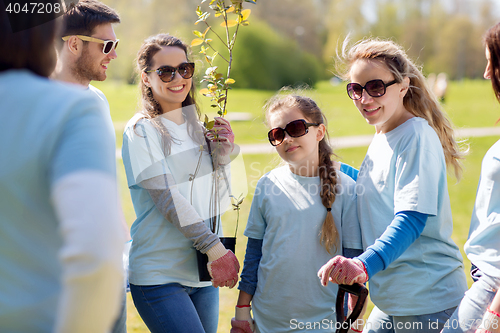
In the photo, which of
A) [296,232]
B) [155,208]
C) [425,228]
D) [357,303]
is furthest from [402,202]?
[155,208]

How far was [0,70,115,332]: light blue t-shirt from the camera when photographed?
822mm

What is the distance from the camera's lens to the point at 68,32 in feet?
7.82

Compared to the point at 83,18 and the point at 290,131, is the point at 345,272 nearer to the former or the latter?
the point at 290,131

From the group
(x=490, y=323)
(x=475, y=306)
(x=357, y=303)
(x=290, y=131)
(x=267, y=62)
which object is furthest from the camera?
(x=267, y=62)

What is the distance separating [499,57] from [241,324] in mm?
1706

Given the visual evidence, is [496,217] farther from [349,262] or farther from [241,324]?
[241,324]

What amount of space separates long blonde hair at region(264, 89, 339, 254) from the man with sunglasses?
102cm

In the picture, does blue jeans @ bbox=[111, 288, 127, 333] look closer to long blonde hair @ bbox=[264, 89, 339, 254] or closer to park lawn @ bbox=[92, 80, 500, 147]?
long blonde hair @ bbox=[264, 89, 339, 254]

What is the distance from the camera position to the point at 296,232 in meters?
2.11

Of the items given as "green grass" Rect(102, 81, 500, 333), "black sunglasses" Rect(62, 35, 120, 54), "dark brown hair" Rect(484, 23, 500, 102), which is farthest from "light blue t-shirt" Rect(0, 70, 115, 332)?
"black sunglasses" Rect(62, 35, 120, 54)

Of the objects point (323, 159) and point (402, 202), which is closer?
point (402, 202)

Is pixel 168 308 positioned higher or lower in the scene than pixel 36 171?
lower

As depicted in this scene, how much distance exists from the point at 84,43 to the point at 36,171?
184 cm


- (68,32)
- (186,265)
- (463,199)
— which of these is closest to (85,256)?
(186,265)
